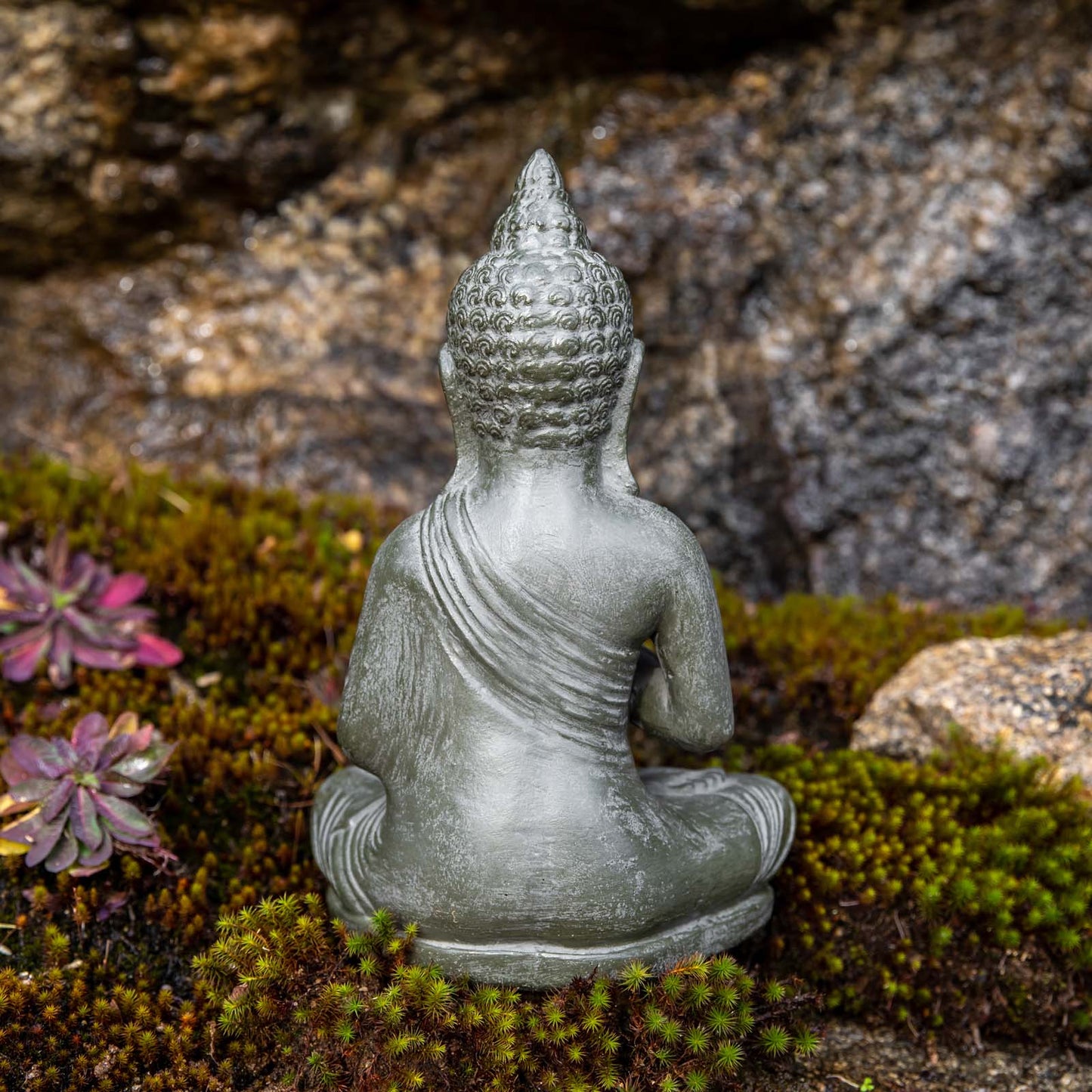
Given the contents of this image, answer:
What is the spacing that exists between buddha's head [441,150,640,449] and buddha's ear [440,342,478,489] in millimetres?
15

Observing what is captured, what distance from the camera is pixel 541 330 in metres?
2.69

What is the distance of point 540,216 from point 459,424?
0.57 metres

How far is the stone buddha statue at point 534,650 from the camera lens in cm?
276

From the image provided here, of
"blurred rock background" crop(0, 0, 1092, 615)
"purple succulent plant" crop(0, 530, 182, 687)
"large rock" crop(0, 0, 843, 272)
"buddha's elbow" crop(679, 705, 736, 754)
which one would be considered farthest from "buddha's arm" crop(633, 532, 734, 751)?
"large rock" crop(0, 0, 843, 272)

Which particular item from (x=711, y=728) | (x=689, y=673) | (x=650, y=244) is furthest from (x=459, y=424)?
(x=650, y=244)

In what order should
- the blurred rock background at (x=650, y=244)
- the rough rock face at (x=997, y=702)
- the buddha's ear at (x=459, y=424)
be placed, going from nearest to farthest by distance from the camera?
the buddha's ear at (x=459, y=424) < the rough rock face at (x=997, y=702) < the blurred rock background at (x=650, y=244)

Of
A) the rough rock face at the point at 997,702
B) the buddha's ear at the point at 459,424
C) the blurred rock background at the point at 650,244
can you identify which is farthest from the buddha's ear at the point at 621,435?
the blurred rock background at the point at 650,244

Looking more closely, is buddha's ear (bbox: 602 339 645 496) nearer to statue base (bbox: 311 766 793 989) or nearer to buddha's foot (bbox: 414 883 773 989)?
statue base (bbox: 311 766 793 989)

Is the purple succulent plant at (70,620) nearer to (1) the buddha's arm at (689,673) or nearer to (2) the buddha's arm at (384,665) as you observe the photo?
(2) the buddha's arm at (384,665)

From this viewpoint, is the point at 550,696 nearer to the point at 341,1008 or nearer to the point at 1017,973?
the point at 341,1008

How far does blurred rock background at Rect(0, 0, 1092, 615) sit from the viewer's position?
5547mm

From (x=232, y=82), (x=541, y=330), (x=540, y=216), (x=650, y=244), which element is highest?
(x=232, y=82)

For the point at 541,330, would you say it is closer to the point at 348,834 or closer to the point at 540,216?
the point at 540,216

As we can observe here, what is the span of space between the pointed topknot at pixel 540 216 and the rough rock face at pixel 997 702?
2.21 m
